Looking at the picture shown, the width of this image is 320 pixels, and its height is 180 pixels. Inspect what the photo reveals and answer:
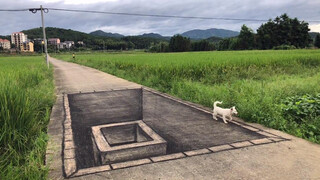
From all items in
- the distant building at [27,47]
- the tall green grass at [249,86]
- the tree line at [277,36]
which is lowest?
the tall green grass at [249,86]

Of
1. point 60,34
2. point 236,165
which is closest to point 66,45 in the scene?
point 60,34

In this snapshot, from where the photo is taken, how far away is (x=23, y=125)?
3922 mm

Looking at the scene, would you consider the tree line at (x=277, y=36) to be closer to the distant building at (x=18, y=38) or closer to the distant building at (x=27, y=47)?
the distant building at (x=27, y=47)

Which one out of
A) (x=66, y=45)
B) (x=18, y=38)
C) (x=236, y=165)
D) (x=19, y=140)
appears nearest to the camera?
(x=236, y=165)

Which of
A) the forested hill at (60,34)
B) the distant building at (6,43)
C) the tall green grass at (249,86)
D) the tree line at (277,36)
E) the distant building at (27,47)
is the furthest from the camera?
the distant building at (6,43)

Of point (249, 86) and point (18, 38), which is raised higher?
point (18, 38)

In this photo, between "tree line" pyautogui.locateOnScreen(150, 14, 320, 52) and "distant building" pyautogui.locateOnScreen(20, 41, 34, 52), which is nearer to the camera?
"tree line" pyautogui.locateOnScreen(150, 14, 320, 52)

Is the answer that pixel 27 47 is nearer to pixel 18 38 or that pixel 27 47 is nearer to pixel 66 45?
pixel 66 45

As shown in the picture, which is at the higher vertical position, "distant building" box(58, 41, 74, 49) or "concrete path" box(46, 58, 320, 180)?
"distant building" box(58, 41, 74, 49)

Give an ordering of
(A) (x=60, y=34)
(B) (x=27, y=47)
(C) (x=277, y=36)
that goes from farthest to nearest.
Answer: (B) (x=27, y=47) < (A) (x=60, y=34) < (C) (x=277, y=36)

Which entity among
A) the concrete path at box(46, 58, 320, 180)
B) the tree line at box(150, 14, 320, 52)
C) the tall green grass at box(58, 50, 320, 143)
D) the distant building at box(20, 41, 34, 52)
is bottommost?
the concrete path at box(46, 58, 320, 180)

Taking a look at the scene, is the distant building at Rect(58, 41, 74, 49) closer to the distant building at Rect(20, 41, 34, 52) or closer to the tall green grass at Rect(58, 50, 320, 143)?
the distant building at Rect(20, 41, 34, 52)

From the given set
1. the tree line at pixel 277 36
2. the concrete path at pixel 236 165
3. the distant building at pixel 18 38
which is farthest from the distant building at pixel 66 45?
the concrete path at pixel 236 165

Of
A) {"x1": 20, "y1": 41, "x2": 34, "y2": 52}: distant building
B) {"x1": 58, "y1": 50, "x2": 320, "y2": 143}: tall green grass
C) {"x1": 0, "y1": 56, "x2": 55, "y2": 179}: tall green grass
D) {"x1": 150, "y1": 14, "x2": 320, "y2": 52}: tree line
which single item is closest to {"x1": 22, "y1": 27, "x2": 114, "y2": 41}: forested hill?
{"x1": 20, "y1": 41, "x2": 34, "y2": 52}: distant building
